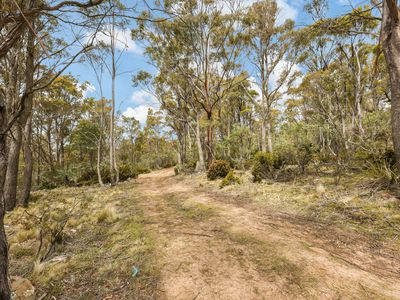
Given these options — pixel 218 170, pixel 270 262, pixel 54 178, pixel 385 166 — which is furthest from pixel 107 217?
pixel 54 178

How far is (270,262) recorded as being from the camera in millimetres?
2561

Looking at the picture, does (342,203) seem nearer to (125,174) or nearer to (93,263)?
(93,263)

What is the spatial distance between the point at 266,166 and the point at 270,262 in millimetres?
6691

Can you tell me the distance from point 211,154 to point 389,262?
408 inches

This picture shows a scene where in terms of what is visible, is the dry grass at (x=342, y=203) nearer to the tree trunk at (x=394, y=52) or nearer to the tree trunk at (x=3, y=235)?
the tree trunk at (x=394, y=52)

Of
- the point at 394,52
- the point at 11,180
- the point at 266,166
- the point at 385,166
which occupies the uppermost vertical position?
the point at 394,52

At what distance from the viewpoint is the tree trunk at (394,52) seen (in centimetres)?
336

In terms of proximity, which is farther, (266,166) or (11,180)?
(266,166)

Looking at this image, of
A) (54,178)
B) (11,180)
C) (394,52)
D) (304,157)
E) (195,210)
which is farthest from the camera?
(54,178)

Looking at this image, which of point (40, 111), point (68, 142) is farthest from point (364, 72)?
point (68, 142)

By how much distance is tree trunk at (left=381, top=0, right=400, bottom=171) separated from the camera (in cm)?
336

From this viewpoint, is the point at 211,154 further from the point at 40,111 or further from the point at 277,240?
the point at 40,111

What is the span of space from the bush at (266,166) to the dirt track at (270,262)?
4139mm

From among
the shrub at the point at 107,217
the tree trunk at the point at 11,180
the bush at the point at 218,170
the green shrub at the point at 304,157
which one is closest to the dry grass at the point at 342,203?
the green shrub at the point at 304,157
